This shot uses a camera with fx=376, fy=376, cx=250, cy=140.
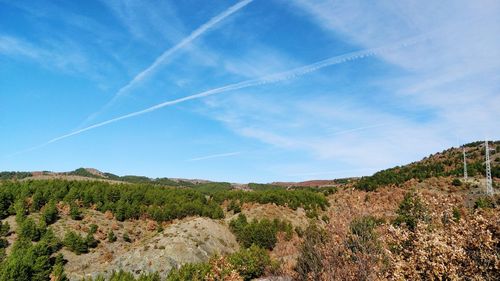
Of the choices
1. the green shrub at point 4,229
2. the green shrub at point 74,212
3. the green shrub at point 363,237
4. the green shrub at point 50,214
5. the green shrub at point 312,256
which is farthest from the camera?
the green shrub at point 74,212

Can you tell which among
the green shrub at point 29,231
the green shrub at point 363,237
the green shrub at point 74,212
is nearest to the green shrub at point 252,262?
the green shrub at point 363,237

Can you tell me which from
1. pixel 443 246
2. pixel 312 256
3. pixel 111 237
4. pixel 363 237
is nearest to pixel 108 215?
pixel 111 237

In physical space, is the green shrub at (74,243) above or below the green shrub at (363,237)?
below

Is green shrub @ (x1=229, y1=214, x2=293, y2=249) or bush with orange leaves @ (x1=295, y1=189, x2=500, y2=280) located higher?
bush with orange leaves @ (x1=295, y1=189, x2=500, y2=280)

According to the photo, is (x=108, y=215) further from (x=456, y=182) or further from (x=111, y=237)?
(x=456, y=182)

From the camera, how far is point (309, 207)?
6669cm

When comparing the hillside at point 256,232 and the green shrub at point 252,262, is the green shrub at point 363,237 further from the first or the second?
the green shrub at point 252,262

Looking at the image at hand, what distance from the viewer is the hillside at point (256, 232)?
874 cm

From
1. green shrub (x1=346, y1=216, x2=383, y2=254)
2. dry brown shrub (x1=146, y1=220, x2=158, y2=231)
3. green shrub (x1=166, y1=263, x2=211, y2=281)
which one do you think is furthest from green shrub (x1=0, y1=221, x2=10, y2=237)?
green shrub (x1=346, y1=216, x2=383, y2=254)

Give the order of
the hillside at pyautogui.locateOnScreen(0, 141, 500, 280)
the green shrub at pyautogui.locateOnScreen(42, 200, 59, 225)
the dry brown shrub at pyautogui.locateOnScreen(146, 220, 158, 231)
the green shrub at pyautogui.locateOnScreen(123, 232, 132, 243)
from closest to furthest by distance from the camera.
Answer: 1. the hillside at pyautogui.locateOnScreen(0, 141, 500, 280)
2. the green shrub at pyautogui.locateOnScreen(42, 200, 59, 225)
3. the green shrub at pyautogui.locateOnScreen(123, 232, 132, 243)
4. the dry brown shrub at pyautogui.locateOnScreen(146, 220, 158, 231)

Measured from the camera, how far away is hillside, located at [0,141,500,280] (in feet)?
28.7

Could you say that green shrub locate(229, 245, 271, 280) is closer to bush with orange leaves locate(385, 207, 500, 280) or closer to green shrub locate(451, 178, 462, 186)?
bush with orange leaves locate(385, 207, 500, 280)

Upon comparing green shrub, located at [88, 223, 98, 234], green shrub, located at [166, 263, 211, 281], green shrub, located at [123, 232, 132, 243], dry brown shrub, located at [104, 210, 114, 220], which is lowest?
green shrub, located at [123, 232, 132, 243]

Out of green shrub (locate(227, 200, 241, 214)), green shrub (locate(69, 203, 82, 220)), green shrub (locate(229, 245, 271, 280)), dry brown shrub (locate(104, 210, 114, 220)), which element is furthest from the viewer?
green shrub (locate(227, 200, 241, 214))
